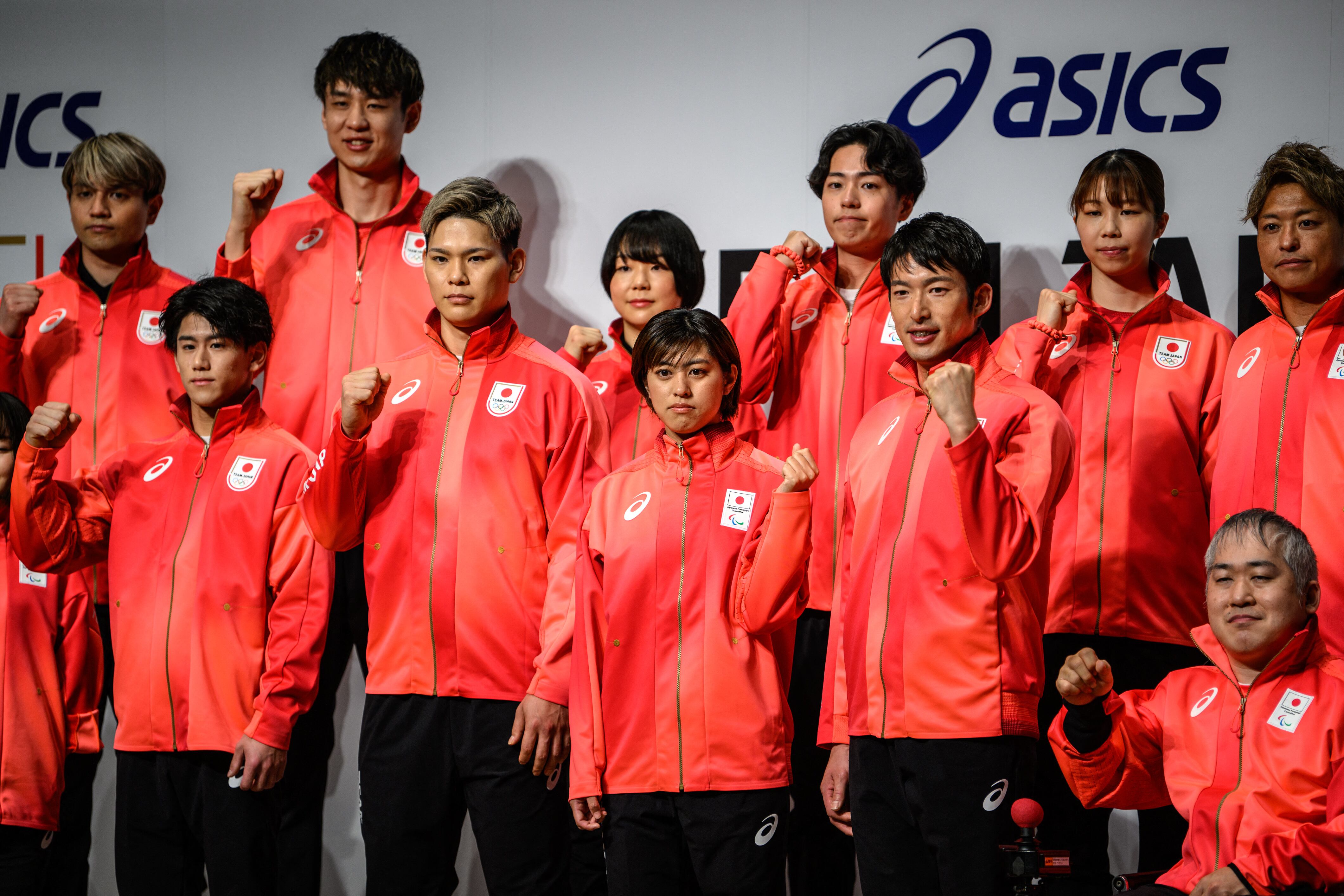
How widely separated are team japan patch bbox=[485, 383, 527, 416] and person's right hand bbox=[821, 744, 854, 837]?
3.97 ft

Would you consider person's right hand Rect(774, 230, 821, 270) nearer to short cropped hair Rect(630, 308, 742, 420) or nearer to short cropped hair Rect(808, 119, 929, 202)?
short cropped hair Rect(808, 119, 929, 202)

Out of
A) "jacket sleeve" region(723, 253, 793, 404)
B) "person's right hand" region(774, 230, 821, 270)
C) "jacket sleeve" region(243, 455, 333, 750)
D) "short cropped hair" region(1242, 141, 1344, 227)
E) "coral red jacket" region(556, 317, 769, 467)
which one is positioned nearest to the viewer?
"jacket sleeve" region(243, 455, 333, 750)

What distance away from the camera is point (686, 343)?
3.18 m

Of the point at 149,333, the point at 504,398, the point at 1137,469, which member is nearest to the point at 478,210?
the point at 504,398

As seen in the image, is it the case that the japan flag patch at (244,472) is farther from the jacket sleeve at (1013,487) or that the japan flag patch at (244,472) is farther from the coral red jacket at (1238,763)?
the coral red jacket at (1238,763)

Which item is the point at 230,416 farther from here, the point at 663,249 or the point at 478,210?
the point at 663,249

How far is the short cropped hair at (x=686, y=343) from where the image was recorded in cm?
318

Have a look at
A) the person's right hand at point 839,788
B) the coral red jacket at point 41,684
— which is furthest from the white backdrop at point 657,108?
the person's right hand at point 839,788

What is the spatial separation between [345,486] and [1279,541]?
223cm

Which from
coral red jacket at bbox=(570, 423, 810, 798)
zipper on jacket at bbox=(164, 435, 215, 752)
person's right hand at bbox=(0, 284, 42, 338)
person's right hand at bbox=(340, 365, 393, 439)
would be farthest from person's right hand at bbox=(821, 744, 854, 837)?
person's right hand at bbox=(0, 284, 42, 338)

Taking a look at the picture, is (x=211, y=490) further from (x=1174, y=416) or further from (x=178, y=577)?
(x=1174, y=416)

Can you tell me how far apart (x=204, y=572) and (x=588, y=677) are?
3.73ft

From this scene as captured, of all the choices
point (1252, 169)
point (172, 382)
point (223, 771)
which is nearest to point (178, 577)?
point (223, 771)

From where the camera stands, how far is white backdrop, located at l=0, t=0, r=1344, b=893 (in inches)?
163
